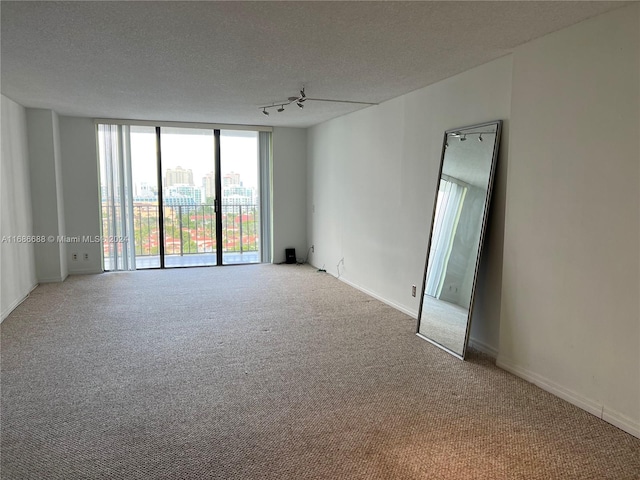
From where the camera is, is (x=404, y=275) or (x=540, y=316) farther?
(x=404, y=275)

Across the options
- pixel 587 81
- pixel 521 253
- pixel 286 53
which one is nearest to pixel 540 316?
pixel 521 253

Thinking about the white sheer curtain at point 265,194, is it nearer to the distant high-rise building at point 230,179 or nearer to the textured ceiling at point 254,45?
A: the distant high-rise building at point 230,179

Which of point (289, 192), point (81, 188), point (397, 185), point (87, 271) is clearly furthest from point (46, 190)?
point (397, 185)

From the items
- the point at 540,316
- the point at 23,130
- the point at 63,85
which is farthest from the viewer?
the point at 23,130

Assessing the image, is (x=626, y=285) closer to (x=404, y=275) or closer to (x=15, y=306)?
(x=404, y=275)

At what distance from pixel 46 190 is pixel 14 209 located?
94 centimetres

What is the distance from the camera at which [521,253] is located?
290 cm

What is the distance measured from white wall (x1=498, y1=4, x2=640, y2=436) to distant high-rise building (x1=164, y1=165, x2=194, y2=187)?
5.08 meters

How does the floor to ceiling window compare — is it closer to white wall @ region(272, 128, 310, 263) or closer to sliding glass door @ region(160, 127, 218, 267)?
sliding glass door @ region(160, 127, 218, 267)

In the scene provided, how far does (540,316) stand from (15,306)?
16.0ft

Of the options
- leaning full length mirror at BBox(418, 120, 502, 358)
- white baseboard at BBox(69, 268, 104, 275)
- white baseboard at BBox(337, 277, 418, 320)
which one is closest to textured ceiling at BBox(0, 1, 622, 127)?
leaning full length mirror at BBox(418, 120, 502, 358)

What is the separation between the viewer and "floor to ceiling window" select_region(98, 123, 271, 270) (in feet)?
20.7

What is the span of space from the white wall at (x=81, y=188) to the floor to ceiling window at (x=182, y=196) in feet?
0.39

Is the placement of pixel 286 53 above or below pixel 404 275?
above
